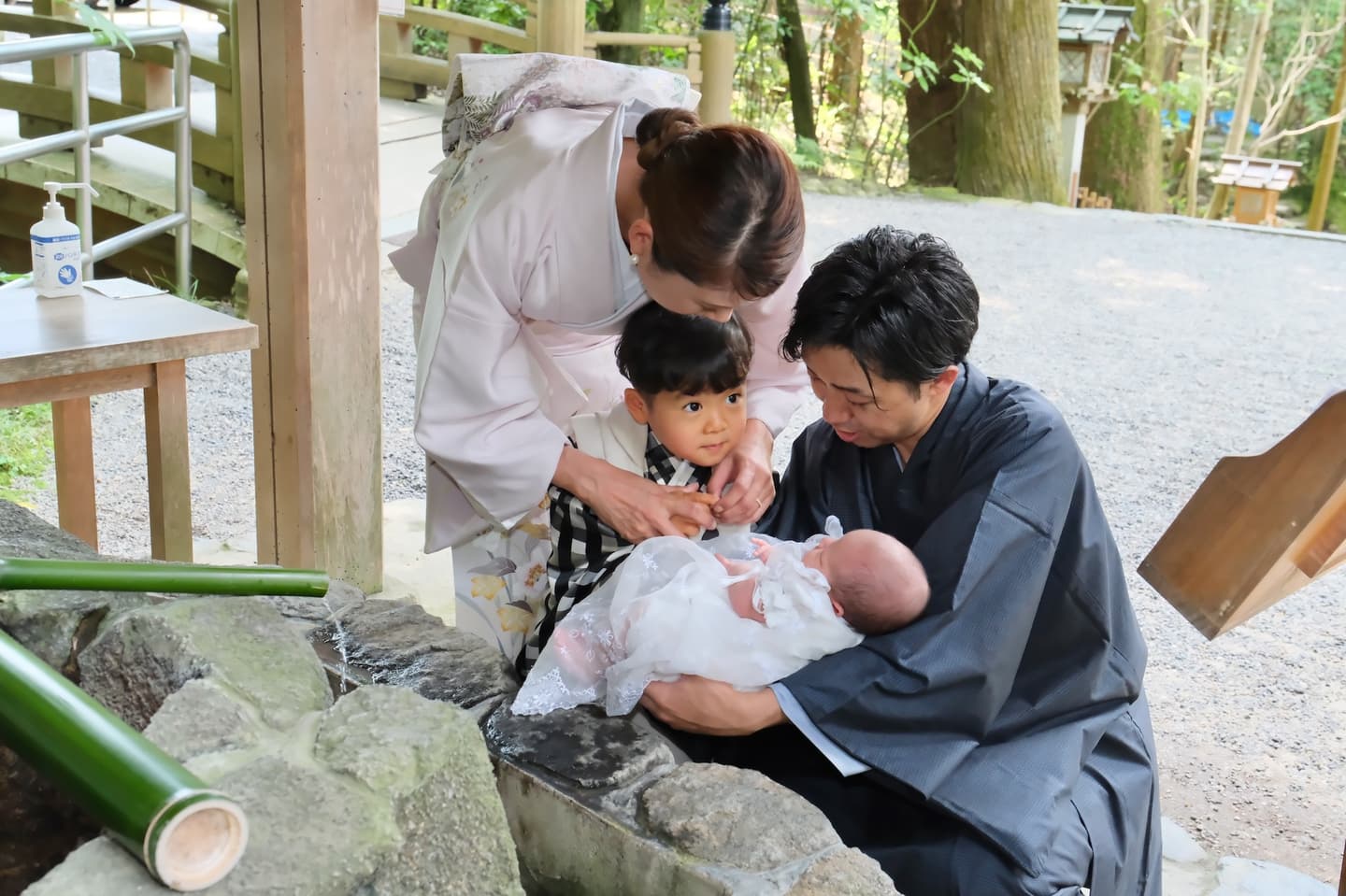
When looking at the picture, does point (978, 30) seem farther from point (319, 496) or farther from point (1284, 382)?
point (319, 496)

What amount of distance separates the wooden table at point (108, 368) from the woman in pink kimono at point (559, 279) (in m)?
0.63

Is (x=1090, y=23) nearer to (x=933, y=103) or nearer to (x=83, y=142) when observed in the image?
(x=933, y=103)

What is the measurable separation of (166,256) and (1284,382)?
20.9ft

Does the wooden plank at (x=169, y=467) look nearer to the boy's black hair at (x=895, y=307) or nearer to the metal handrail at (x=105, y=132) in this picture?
the metal handrail at (x=105, y=132)

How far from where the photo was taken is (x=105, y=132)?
16.3 ft

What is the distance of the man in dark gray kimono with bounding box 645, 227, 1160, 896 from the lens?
203 cm

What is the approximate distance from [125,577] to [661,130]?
1.33 metres

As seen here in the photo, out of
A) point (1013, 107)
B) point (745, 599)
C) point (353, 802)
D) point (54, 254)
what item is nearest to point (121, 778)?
point (353, 802)

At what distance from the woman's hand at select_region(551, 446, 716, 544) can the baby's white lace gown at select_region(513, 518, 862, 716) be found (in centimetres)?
25

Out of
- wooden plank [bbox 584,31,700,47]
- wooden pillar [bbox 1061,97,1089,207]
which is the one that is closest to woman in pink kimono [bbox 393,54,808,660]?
wooden plank [bbox 584,31,700,47]

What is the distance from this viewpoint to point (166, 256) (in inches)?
283

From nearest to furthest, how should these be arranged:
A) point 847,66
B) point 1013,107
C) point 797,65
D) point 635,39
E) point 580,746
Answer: point 580,746, point 635,39, point 1013,107, point 797,65, point 847,66

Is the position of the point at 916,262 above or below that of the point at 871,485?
above

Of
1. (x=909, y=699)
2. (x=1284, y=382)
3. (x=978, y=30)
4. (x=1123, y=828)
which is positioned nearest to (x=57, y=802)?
(x=909, y=699)
